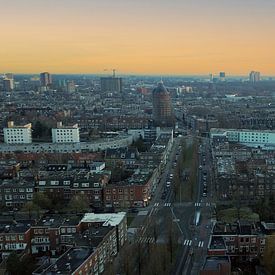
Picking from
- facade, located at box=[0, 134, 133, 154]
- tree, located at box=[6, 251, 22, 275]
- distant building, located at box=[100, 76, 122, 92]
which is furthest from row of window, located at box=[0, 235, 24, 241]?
distant building, located at box=[100, 76, 122, 92]

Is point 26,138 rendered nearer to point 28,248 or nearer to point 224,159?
point 224,159

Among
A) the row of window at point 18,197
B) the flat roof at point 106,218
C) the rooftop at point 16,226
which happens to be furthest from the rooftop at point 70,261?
the row of window at point 18,197

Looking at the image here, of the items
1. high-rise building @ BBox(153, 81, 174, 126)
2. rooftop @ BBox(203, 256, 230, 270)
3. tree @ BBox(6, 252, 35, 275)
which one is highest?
high-rise building @ BBox(153, 81, 174, 126)

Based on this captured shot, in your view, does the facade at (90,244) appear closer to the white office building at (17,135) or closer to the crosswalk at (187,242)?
the crosswalk at (187,242)

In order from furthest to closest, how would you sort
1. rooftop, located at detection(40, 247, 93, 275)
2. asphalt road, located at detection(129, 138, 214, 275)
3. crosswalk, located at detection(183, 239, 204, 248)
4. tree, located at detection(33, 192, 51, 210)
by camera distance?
tree, located at detection(33, 192, 51, 210), crosswalk, located at detection(183, 239, 204, 248), asphalt road, located at detection(129, 138, 214, 275), rooftop, located at detection(40, 247, 93, 275)

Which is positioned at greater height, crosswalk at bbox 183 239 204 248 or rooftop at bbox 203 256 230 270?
rooftop at bbox 203 256 230 270

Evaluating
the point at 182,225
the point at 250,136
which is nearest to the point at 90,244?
the point at 182,225

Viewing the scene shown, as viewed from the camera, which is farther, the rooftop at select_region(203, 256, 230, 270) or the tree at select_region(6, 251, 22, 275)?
the tree at select_region(6, 251, 22, 275)

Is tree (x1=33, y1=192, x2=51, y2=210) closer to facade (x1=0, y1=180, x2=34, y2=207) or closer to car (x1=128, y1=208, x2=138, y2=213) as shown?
facade (x1=0, y1=180, x2=34, y2=207)
